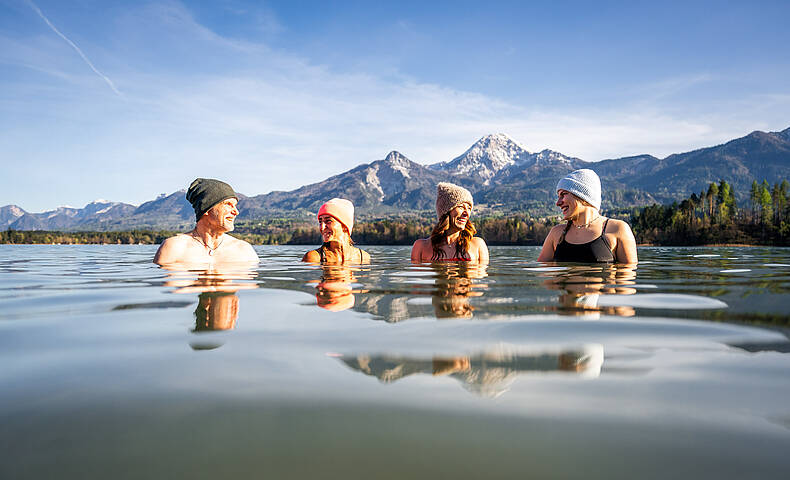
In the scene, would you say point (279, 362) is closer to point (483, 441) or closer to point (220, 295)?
point (483, 441)

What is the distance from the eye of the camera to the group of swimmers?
364 inches

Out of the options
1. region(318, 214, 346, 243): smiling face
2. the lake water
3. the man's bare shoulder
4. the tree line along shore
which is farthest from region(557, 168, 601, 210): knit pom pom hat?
the tree line along shore

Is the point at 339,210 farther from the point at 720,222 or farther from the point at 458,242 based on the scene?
the point at 720,222

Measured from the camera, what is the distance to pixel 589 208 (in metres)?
9.16

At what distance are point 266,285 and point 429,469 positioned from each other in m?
5.66

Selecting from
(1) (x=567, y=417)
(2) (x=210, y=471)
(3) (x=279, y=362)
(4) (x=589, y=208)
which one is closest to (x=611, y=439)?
(1) (x=567, y=417)

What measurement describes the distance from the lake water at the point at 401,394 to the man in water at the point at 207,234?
5966 millimetres

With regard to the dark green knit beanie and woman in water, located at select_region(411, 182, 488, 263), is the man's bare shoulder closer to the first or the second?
the dark green knit beanie

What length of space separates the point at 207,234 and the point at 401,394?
31.5ft

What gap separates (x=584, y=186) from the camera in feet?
29.5

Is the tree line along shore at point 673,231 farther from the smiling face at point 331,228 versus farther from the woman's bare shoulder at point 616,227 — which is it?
the woman's bare shoulder at point 616,227

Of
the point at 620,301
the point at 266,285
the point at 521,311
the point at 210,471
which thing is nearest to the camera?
the point at 210,471

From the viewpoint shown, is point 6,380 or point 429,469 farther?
point 6,380

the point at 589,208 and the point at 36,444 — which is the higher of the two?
the point at 589,208
